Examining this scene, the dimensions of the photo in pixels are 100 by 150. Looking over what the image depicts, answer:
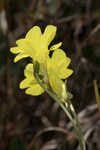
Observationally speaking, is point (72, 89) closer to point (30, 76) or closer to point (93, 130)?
point (93, 130)

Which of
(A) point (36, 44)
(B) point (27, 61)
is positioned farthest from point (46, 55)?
(B) point (27, 61)

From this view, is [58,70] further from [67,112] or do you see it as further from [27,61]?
[27,61]

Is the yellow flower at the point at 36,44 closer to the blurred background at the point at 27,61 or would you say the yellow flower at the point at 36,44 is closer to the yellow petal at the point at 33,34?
the yellow petal at the point at 33,34

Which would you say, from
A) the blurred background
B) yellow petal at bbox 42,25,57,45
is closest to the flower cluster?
yellow petal at bbox 42,25,57,45

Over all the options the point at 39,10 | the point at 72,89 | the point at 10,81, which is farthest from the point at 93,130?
the point at 39,10

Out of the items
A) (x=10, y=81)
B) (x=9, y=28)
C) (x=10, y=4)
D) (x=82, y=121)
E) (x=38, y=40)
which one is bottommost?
(x=82, y=121)

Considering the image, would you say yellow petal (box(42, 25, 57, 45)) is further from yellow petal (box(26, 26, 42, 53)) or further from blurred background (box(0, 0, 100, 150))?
blurred background (box(0, 0, 100, 150))
